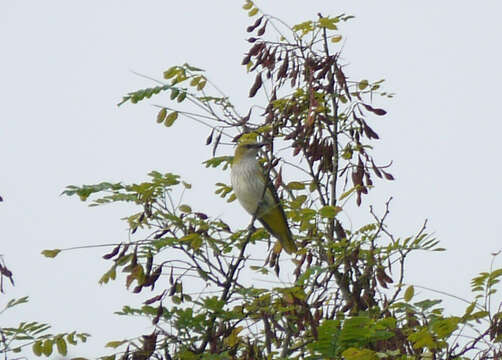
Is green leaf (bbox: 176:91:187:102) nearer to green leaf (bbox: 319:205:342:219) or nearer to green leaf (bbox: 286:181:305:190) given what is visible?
green leaf (bbox: 286:181:305:190)

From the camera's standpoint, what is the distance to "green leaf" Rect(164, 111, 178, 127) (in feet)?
18.0

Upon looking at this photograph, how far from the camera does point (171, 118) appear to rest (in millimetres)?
5496

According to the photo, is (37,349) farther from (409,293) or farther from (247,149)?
(247,149)

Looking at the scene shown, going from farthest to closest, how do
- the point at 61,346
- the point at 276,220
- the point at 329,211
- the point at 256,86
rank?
the point at 276,220 → the point at 256,86 → the point at 329,211 → the point at 61,346

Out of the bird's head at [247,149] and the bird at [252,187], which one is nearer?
the bird's head at [247,149]

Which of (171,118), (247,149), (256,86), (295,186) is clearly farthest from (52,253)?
(247,149)

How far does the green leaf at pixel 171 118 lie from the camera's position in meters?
5.48

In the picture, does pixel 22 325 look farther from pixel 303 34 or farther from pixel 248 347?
pixel 303 34

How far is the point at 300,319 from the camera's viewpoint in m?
4.02

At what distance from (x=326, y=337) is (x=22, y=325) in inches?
68.2

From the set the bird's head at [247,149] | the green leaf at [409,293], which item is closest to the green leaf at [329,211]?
the green leaf at [409,293]

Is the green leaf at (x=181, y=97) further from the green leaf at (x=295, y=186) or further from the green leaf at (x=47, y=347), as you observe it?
the green leaf at (x=47, y=347)

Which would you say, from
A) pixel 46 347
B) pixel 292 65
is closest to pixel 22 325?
pixel 46 347

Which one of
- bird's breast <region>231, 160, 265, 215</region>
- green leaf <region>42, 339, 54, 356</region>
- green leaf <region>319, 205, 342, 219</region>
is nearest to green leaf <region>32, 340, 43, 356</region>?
green leaf <region>42, 339, 54, 356</region>
